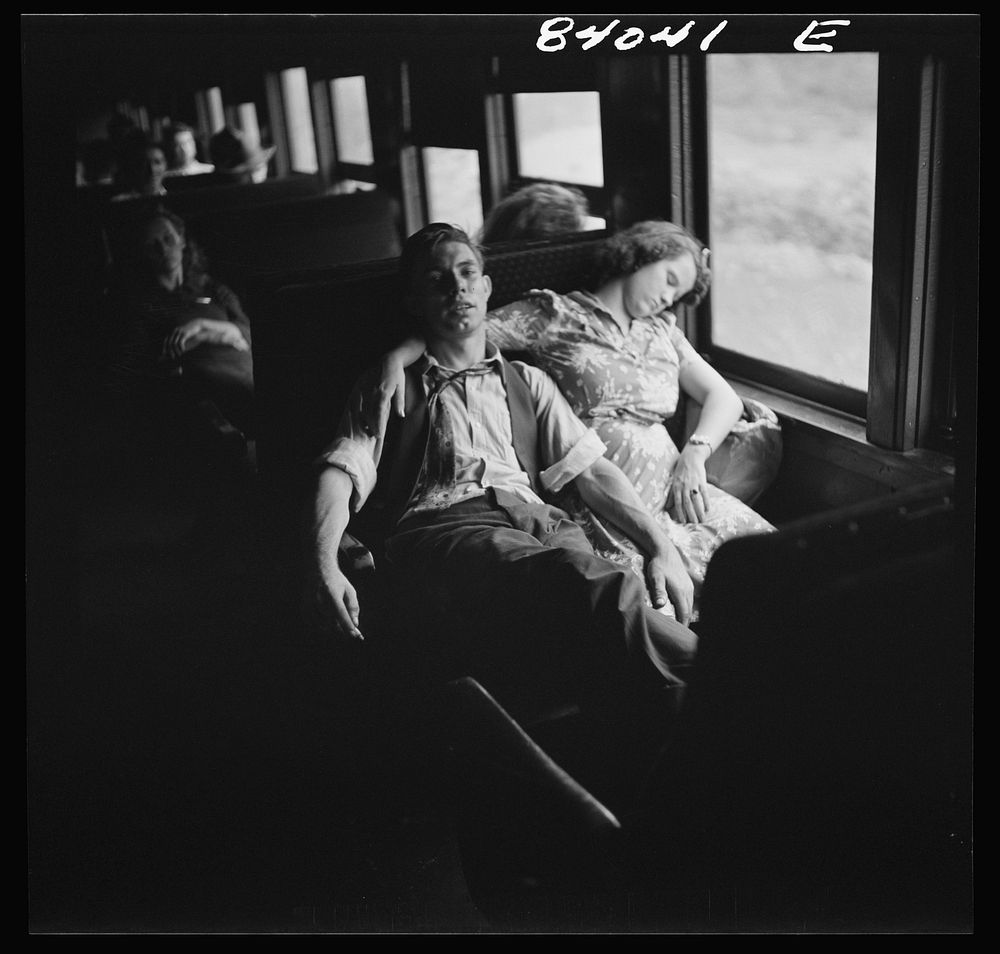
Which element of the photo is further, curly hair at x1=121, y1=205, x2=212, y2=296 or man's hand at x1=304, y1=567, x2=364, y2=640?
curly hair at x1=121, y1=205, x2=212, y2=296

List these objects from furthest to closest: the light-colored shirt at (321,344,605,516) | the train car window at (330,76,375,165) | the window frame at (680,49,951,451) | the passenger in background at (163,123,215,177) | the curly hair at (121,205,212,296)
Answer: the passenger in background at (163,123,215,177)
the train car window at (330,76,375,165)
the curly hair at (121,205,212,296)
the light-colored shirt at (321,344,605,516)
the window frame at (680,49,951,451)

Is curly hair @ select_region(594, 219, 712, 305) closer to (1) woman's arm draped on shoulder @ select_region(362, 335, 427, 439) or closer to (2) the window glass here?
(2) the window glass

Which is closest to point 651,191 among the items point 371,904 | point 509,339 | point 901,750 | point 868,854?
point 509,339

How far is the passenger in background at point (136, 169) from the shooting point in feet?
9.00

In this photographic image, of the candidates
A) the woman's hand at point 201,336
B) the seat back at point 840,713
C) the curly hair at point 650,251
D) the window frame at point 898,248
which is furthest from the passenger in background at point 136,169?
the seat back at point 840,713

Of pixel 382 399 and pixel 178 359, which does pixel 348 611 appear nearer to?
pixel 382 399

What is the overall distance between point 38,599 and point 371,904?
3.00ft

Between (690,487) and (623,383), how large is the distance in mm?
264

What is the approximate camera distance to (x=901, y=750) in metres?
2.22

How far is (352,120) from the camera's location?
9.57ft

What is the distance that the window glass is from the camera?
2.24 m

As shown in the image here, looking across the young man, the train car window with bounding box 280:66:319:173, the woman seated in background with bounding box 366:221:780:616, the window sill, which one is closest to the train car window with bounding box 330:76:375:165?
the train car window with bounding box 280:66:319:173

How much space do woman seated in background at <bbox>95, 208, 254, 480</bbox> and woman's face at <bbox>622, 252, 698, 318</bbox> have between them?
2.73 feet

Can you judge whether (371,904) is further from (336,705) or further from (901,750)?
(901,750)
